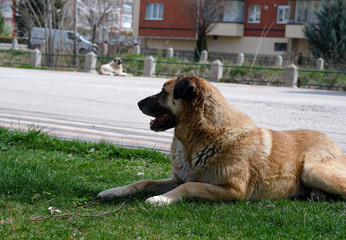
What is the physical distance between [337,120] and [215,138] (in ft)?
28.9

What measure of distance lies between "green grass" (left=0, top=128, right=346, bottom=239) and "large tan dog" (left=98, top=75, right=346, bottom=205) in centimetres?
16

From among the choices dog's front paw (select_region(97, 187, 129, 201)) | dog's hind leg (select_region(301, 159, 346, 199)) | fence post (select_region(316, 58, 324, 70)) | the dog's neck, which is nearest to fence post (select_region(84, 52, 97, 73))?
fence post (select_region(316, 58, 324, 70))

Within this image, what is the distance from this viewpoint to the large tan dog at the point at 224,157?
4.88m

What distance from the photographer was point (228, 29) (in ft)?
174

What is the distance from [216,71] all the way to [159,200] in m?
24.4

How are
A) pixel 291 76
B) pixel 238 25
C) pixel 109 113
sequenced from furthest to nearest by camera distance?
pixel 238 25, pixel 291 76, pixel 109 113

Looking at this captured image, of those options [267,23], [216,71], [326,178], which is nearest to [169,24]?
[267,23]

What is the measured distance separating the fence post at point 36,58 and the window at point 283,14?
28663 mm

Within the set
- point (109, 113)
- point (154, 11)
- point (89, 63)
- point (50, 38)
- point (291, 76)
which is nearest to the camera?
point (109, 113)

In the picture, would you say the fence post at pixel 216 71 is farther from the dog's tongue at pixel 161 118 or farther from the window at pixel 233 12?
the window at pixel 233 12

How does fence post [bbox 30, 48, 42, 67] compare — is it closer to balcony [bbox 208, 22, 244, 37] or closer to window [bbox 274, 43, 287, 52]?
balcony [bbox 208, 22, 244, 37]

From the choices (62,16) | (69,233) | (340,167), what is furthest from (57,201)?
(62,16)

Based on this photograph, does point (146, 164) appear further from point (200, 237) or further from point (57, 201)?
point (200, 237)

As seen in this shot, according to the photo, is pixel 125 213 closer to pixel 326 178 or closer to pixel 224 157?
pixel 224 157
